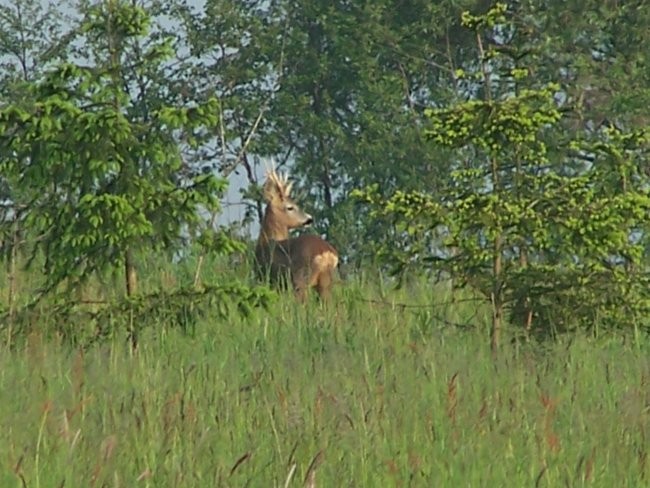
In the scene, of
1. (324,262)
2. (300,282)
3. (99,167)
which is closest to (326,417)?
(99,167)

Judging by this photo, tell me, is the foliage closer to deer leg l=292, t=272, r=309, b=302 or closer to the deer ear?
deer leg l=292, t=272, r=309, b=302

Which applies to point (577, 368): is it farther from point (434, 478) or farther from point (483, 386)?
point (434, 478)

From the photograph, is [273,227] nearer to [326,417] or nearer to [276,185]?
[276,185]

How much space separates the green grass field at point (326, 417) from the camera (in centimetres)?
556

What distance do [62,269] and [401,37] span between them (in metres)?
15.8

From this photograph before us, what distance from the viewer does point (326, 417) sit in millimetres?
6566

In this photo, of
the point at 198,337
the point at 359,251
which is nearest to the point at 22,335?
the point at 198,337

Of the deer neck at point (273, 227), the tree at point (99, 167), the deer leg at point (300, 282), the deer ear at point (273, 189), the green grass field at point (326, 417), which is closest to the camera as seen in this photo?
the green grass field at point (326, 417)

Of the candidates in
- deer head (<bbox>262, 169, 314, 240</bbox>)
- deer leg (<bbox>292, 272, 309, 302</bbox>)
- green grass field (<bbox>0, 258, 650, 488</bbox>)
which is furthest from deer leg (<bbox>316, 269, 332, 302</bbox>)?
green grass field (<bbox>0, 258, 650, 488</bbox>)

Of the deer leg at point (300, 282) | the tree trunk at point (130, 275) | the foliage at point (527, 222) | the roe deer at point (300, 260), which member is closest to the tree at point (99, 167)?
the tree trunk at point (130, 275)

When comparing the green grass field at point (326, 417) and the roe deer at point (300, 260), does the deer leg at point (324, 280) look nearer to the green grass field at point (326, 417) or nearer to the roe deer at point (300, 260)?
the roe deer at point (300, 260)

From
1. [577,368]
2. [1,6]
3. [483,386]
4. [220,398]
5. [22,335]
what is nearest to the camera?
[220,398]

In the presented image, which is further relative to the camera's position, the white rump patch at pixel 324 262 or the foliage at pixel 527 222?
the white rump patch at pixel 324 262

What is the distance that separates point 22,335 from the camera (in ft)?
33.6
